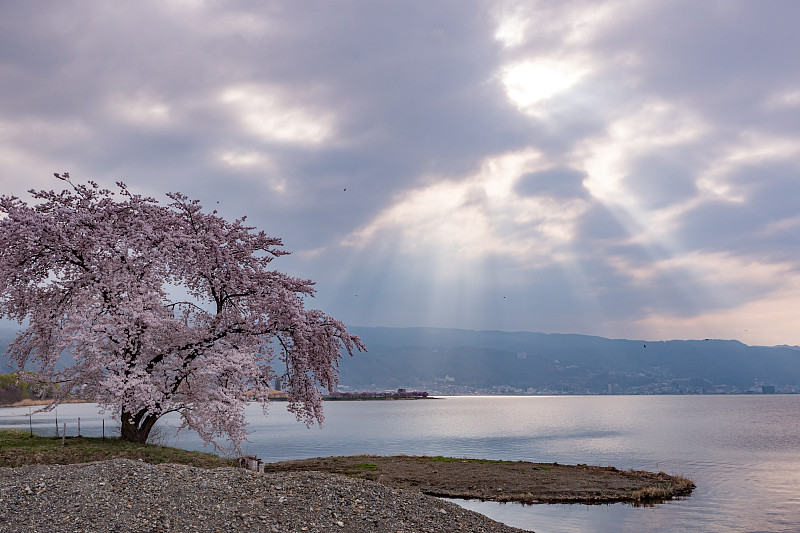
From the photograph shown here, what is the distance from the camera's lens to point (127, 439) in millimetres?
37625

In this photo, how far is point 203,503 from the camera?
74.9ft

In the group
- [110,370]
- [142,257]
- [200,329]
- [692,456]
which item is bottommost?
[692,456]

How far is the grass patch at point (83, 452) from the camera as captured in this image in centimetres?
3181

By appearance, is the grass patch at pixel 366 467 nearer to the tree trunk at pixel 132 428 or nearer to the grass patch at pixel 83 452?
the grass patch at pixel 83 452

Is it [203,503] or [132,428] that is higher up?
[132,428]

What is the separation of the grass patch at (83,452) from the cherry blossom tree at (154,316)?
1.67 metres

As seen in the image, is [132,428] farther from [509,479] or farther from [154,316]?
[509,479]

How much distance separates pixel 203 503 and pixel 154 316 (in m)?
15.2

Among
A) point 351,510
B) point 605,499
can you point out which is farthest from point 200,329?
point 605,499

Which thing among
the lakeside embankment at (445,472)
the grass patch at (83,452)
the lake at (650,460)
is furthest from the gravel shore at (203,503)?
the lake at (650,460)

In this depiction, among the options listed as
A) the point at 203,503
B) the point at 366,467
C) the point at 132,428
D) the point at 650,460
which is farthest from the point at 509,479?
the point at 650,460

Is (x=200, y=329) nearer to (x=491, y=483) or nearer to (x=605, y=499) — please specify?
(x=491, y=483)

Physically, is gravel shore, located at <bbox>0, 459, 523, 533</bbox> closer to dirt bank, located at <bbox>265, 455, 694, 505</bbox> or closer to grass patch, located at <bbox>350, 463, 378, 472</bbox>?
dirt bank, located at <bbox>265, 455, 694, 505</bbox>

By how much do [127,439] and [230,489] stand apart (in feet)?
54.9
